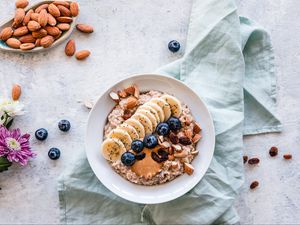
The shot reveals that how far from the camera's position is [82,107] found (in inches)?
84.5

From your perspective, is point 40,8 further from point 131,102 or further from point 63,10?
point 131,102

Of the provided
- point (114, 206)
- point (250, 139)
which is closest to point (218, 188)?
point (250, 139)

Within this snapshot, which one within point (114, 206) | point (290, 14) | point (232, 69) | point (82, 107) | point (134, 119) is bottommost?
point (114, 206)

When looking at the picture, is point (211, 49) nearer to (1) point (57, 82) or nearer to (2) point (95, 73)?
(2) point (95, 73)

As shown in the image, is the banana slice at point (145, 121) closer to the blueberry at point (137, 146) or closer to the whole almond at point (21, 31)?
the blueberry at point (137, 146)

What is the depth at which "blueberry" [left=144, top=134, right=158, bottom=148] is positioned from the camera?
190 cm

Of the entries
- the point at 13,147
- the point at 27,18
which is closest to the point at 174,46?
the point at 27,18

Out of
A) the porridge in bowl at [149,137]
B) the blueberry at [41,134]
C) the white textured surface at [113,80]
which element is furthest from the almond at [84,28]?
the blueberry at [41,134]

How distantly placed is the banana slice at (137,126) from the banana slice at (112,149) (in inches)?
3.0

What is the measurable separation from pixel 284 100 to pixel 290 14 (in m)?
0.36

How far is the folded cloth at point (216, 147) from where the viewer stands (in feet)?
6.69

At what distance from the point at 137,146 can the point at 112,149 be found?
0.35 feet

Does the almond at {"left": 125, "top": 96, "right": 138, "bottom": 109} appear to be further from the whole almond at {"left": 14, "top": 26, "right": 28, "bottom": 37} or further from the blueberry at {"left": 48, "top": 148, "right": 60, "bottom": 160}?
the whole almond at {"left": 14, "top": 26, "right": 28, "bottom": 37}

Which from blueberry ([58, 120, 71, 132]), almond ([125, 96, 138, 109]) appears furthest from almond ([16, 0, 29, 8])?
almond ([125, 96, 138, 109])
